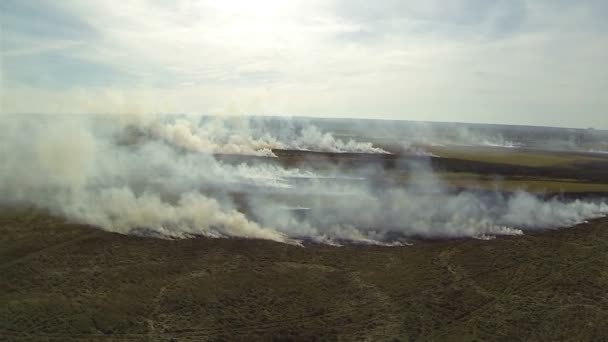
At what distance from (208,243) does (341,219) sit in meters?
16.0

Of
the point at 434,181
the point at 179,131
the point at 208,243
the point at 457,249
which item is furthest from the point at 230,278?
the point at 179,131

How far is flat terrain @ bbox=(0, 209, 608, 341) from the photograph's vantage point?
1036 inches

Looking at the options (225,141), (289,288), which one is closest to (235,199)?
(289,288)

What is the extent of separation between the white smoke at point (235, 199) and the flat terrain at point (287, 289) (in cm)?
319

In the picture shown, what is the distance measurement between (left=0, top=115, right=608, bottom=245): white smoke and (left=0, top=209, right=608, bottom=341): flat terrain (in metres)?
3.19

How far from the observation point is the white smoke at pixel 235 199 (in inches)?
1710

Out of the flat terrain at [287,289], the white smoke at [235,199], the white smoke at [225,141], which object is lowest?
the flat terrain at [287,289]

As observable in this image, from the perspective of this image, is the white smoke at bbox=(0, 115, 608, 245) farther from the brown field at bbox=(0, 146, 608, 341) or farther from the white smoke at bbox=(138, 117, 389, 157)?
the white smoke at bbox=(138, 117, 389, 157)

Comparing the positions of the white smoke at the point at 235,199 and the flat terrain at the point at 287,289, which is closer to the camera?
A: the flat terrain at the point at 287,289

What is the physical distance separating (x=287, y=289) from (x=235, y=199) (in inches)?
974

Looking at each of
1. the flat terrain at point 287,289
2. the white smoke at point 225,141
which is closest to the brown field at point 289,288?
the flat terrain at point 287,289

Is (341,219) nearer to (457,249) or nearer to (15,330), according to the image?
(457,249)

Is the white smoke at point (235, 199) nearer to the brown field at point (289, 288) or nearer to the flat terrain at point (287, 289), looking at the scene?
the brown field at point (289, 288)

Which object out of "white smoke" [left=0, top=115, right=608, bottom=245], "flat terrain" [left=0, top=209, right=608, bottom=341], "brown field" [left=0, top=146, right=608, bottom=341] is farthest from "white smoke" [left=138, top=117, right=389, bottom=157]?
"flat terrain" [left=0, top=209, right=608, bottom=341]
